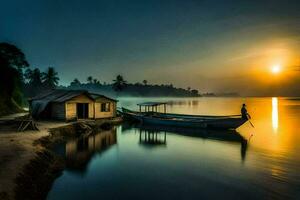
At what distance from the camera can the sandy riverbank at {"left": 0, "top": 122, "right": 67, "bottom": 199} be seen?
902 cm

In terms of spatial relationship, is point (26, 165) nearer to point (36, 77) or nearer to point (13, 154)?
point (13, 154)

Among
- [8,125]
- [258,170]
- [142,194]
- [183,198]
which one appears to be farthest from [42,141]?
[258,170]

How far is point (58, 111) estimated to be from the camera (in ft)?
92.2

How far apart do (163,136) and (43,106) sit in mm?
16691

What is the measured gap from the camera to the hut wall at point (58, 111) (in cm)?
2754

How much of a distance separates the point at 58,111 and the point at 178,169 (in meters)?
19.4

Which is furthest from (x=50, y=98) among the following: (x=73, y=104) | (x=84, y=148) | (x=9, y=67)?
(x=84, y=148)

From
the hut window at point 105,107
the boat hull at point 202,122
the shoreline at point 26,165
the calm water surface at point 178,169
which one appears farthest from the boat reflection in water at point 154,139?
the shoreline at point 26,165

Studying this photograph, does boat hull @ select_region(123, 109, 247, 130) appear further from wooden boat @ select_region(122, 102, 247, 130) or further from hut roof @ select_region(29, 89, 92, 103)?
hut roof @ select_region(29, 89, 92, 103)

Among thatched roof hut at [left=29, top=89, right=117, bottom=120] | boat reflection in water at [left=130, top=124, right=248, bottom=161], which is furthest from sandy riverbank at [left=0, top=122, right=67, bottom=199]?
boat reflection in water at [left=130, top=124, right=248, bottom=161]

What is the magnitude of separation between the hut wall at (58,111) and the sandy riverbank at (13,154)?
691cm

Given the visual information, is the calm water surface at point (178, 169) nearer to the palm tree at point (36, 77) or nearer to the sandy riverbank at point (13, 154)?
the sandy riverbank at point (13, 154)

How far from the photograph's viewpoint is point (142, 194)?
11.1m

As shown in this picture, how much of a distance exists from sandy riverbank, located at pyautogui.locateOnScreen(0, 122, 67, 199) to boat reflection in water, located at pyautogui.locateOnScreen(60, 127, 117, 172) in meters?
2.54
